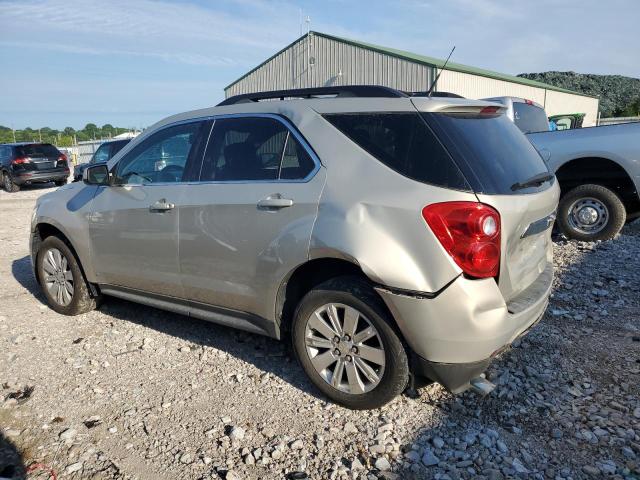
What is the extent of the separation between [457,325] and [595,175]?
15.9 ft

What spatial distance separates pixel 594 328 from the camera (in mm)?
4109

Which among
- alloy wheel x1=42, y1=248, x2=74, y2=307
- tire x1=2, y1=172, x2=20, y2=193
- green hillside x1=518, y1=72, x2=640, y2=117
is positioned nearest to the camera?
alloy wheel x1=42, y1=248, x2=74, y2=307

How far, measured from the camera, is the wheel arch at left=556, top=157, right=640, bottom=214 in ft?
20.5

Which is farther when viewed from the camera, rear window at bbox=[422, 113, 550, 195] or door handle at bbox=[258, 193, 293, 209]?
door handle at bbox=[258, 193, 293, 209]

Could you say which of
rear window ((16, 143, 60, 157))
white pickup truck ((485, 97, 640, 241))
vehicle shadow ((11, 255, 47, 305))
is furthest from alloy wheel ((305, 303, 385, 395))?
rear window ((16, 143, 60, 157))

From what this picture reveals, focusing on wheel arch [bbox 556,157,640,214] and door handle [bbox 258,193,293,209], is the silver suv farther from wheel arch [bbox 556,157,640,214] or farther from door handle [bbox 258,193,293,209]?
wheel arch [bbox 556,157,640,214]

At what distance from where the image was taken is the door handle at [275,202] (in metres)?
3.00

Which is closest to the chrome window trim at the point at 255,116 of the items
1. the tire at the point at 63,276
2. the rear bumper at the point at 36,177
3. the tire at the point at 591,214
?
the tire at the point at 63,276

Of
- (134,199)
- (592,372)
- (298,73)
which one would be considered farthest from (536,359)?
(298,73)

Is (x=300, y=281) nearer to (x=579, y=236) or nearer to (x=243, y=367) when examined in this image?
(x=243, y=367)

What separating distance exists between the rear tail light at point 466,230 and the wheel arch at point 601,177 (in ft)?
14.9

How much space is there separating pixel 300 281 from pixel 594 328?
2.58m

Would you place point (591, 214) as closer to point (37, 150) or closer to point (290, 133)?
point (290, 133)

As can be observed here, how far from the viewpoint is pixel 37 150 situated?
17859mm
